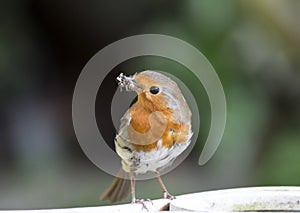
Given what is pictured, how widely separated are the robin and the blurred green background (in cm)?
219

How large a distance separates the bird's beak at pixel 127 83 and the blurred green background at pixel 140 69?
2.37m

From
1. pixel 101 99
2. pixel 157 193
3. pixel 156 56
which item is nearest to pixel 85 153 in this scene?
pixel 101 99

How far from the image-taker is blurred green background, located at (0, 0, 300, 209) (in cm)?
457

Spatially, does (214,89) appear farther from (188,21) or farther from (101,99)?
(101,99)

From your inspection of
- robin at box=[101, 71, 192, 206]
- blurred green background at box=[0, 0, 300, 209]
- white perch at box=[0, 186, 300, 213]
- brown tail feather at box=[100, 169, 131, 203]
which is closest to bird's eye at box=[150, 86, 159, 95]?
robin at box=[101, 71, 192, 206]

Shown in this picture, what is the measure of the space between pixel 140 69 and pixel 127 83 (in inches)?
104

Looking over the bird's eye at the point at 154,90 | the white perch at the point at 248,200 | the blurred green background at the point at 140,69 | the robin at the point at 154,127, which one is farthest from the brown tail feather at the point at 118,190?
the blurred green background at the point at 140,69

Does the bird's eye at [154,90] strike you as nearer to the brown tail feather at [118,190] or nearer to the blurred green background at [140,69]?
the brown tail feather at [118,190]

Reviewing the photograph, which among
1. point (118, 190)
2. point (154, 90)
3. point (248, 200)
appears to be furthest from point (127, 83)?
point (118, 190)

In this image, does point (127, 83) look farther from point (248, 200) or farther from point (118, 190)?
point (118, 190)

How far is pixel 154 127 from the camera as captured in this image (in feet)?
7.49

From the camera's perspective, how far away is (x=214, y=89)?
169 inches

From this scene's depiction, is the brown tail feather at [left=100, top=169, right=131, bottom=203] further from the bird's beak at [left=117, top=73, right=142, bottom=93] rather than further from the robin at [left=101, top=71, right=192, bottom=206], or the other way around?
the bird's beak at [left=117, top=73, right=142, bottom=93]

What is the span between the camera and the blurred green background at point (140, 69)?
457 cm
